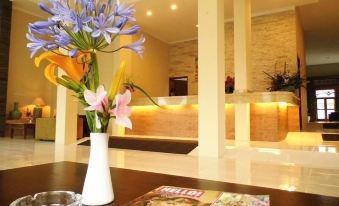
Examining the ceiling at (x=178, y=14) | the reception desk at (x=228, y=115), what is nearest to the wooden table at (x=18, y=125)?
the reception desk at (x=228, y=115)

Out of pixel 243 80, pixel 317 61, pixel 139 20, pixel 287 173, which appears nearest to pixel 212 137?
pixel 287 173

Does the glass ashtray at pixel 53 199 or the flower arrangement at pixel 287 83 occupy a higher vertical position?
the flower arrangement at pixel 287 83

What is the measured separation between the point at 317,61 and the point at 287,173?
17708mm

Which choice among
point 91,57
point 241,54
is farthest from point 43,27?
point 241,54

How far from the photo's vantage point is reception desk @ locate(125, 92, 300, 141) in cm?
725

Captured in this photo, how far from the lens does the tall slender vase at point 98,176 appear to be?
33.2 inches

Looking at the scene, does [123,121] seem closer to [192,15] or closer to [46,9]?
[46,9]

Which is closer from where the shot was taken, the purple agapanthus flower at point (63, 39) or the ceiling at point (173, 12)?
the purple agapanthus flower at point (63, 39)

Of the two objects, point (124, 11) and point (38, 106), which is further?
point (38, 106)

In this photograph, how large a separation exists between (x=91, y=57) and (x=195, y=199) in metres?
0.60

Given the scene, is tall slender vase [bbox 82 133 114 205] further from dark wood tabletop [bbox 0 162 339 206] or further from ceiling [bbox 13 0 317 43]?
ceiling [bbox 13 0 317 43]

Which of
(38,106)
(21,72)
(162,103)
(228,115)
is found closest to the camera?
(228,115)

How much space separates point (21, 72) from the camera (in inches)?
401

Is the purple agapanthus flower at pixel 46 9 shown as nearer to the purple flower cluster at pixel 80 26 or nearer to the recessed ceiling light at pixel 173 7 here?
the purple flower cluster at pixel 80 26
